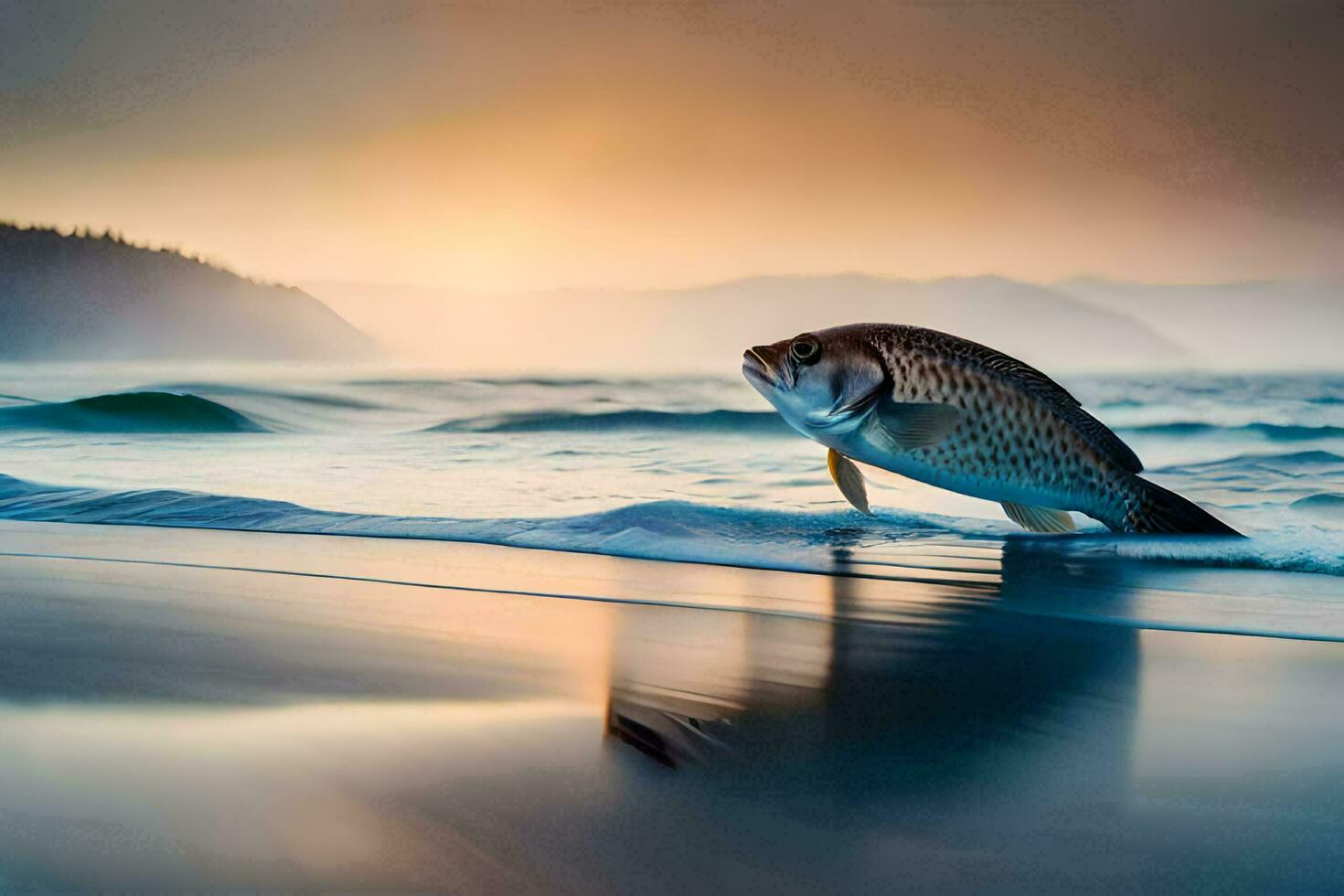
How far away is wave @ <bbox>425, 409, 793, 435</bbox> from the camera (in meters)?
4.63

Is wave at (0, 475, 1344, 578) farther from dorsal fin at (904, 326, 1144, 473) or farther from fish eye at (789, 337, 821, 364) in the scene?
fish eye at (789, 337, 821, 364)

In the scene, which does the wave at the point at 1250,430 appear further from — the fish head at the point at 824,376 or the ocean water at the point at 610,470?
the fish head at the point at 824,376

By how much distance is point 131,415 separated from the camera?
4.65 meters

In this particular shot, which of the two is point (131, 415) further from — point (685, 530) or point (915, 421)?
point (915, 421)

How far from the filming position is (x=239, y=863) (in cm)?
72

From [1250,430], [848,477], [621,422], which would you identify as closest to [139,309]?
[621,422]

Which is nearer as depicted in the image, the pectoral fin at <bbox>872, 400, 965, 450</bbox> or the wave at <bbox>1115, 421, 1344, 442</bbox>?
the pectoral fin at <bbox>872, 400, 965, 450</bbox>

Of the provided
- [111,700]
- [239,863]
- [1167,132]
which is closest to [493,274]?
[1167,132]

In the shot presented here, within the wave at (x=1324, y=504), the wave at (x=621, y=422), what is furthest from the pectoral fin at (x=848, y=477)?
the wave at (x=621, y=422)

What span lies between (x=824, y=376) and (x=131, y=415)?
149 inches

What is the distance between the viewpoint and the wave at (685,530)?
6.32ft

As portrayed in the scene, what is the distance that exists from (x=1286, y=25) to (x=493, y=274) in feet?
10.5

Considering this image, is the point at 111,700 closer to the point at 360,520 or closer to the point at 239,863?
the point at 239,863

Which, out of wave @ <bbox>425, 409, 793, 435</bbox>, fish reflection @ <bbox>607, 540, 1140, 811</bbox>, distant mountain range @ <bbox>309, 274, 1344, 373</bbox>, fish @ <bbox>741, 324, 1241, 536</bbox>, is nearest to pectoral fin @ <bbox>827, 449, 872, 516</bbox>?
fish @ <bbox>741, 324, 1241, 536</bbox>
